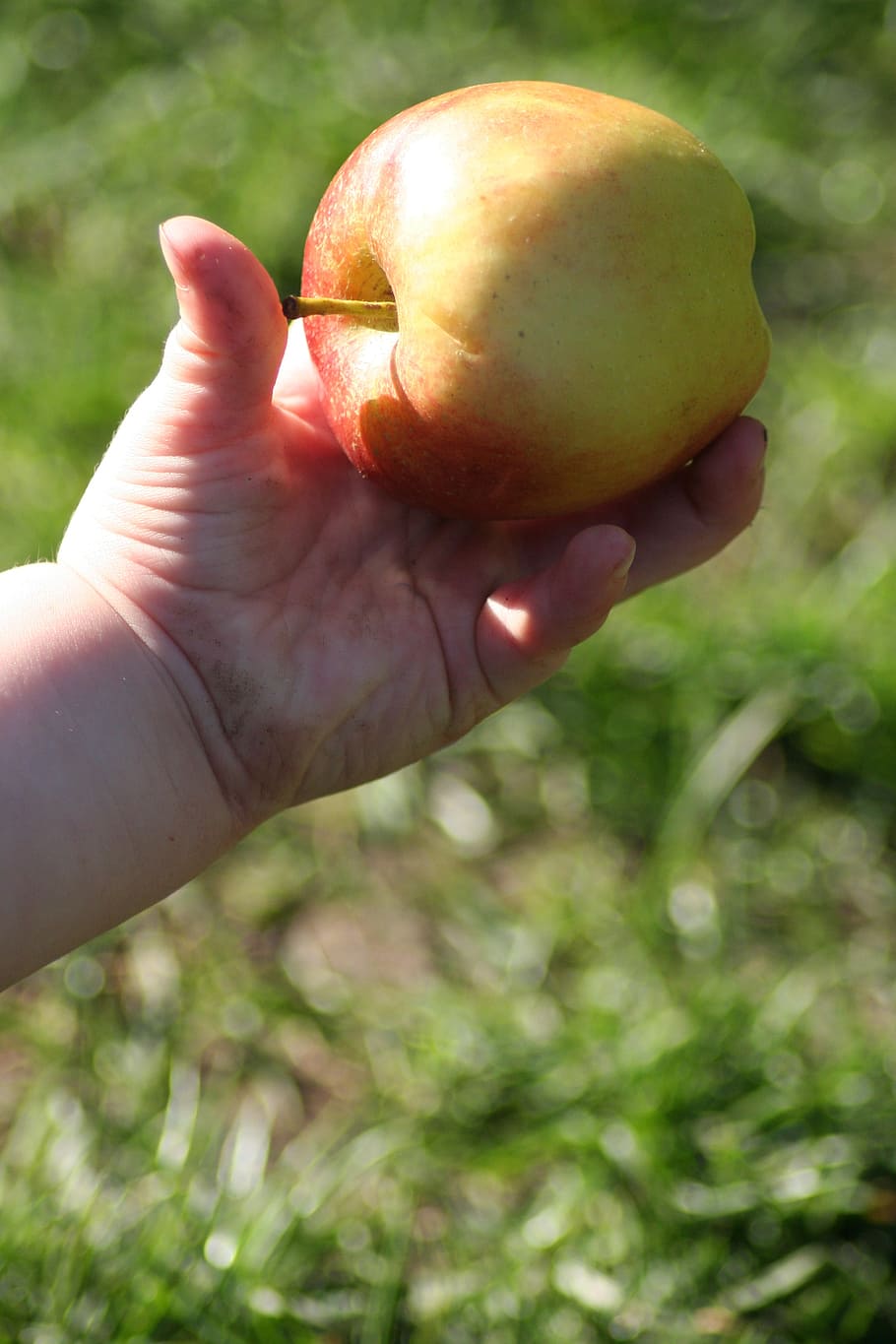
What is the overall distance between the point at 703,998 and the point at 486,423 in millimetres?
1177

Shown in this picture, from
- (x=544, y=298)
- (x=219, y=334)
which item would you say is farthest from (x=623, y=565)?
(x=219, y=334)

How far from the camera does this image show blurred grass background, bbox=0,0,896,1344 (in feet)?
6.79

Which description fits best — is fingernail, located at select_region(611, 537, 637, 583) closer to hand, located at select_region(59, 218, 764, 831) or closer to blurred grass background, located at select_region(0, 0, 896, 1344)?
hand, located at select_region(59, 218, 764, 831)

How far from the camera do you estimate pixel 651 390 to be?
160cm

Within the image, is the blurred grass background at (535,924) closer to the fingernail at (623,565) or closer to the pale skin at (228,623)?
the pale skin at (228,623)

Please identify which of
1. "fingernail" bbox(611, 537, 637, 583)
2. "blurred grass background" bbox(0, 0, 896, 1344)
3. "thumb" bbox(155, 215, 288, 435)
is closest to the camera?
"thumb" bbox(155, 215, 288, 435)

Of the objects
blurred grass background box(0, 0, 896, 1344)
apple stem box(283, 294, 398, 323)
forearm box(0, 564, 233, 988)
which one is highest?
apple stem box(283, 294, 398, 323)

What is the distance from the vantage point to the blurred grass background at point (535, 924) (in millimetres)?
2070

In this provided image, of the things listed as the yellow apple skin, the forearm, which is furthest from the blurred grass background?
the yellow apple skin

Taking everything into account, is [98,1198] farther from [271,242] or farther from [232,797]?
[271,242]

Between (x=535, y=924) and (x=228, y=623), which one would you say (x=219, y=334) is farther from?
(x=535, y=924)

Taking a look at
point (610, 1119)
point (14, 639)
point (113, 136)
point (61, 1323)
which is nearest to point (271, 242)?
point (113, 136)

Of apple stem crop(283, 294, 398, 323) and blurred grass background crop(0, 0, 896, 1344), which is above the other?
apple stem crop(283, 294, 398, 323)

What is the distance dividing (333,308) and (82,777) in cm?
69
